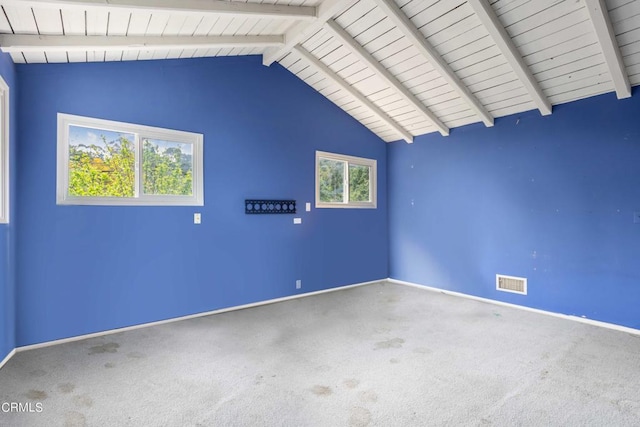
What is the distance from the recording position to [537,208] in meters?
4.09

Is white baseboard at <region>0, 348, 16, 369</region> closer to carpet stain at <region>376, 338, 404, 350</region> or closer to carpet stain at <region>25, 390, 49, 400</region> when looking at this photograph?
carpet stain at <region>25, 390, 49, 400</region>

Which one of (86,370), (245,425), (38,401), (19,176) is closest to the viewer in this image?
(245,425)

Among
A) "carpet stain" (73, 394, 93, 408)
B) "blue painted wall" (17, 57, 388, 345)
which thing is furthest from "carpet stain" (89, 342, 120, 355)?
"carpet stain" (73, 394, 93, 408)

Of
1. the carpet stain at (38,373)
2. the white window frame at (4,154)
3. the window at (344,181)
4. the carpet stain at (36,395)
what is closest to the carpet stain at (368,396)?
the carpet stain at (36,395)

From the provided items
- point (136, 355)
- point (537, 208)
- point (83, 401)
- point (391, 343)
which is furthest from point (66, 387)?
point (537, 208)

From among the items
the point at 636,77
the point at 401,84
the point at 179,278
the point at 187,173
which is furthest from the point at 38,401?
the point at 636,77

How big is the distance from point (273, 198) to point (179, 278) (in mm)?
1481

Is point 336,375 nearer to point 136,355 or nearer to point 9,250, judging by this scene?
point 136,355

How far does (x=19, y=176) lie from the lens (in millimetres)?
2818

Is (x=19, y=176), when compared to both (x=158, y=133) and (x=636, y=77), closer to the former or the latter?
(x=158, y=133)

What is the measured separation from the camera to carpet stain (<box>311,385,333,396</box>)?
2184 millimetres

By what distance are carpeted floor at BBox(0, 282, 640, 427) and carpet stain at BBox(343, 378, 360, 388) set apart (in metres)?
0.01

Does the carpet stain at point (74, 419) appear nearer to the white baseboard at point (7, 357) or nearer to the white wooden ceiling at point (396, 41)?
the white baseboard at point (7, 357)

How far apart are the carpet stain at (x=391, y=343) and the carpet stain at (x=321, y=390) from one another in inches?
32.4
